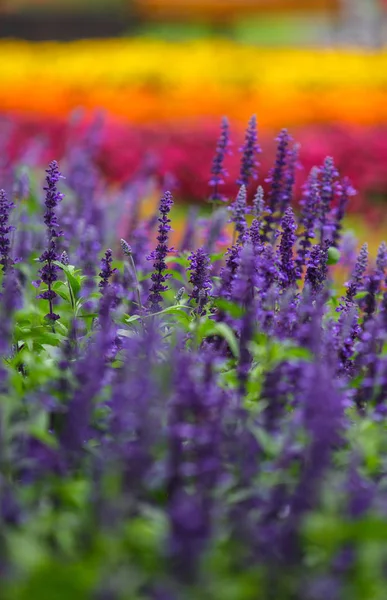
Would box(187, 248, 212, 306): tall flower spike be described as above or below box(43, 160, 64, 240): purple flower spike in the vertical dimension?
below

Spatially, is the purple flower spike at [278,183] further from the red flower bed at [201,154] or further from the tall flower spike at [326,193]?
the red flower bed at [201,154]

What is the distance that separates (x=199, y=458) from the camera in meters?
2.48

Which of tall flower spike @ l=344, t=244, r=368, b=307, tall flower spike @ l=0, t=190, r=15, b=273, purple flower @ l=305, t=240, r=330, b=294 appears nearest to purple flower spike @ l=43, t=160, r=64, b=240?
tall flower spike @ l=0, t=190, r=15, b=273

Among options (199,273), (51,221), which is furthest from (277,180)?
(51,221)

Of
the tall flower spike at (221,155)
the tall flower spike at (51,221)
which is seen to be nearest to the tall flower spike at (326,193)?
the tall flower spike at (221,155)

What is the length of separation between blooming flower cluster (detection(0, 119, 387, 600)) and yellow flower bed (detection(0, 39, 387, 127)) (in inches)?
350

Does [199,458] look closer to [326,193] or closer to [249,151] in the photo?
[326,193]

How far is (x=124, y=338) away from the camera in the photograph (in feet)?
11.2

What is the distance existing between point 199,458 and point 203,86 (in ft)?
38.5

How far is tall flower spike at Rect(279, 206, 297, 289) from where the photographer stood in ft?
11.5

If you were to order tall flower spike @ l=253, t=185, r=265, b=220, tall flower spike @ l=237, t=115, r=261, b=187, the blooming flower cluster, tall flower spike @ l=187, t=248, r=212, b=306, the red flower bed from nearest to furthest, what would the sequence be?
the blooming flower cluster → tall flower spike @ l=187, t=248, r=212, b=306 → tall flower spike @ l=253, t=185, r=265, b=220 → tall flower spike @ l=237, t=115, r=261, b=187 → the red flower bed

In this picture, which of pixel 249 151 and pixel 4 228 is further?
pixel 249 151

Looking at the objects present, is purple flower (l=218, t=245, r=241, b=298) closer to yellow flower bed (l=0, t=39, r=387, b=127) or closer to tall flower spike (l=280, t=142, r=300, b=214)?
tall flower spike (l=280, t=142, r=300, b=214)

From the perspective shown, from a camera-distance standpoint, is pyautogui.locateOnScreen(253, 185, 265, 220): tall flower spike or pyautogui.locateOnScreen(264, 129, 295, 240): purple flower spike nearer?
pyautogui.locateOnScreen(253, 185, 265, 220): tall flower spike
